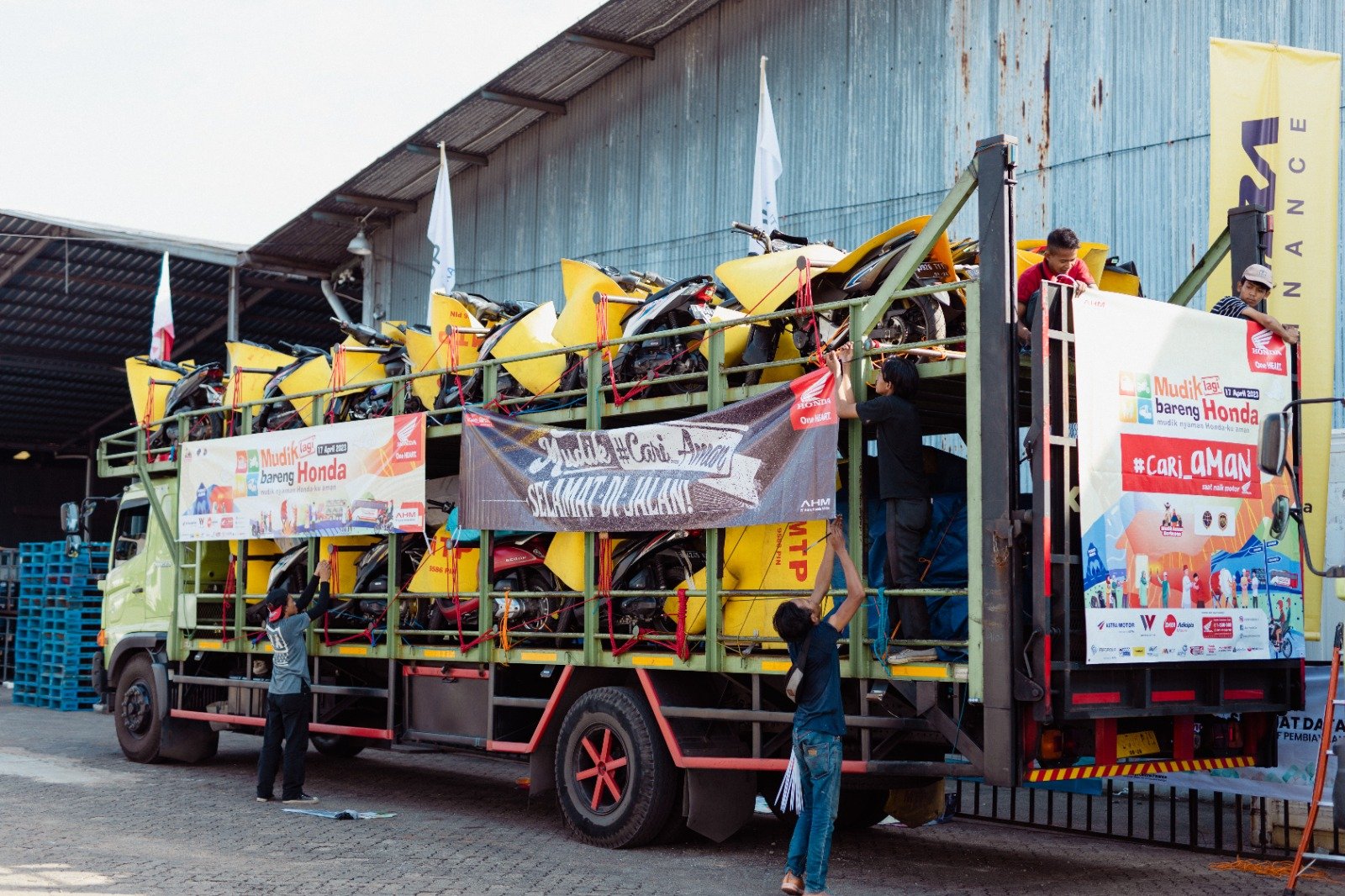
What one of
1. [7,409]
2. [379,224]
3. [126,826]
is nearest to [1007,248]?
[126,826]

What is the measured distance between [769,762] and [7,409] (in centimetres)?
2971

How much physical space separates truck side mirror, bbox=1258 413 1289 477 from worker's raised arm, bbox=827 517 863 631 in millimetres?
2065

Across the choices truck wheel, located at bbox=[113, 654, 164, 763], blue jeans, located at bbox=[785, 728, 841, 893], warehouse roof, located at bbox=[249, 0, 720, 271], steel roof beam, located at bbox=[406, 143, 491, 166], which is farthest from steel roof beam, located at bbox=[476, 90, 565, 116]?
blue jeans, located at bbox=[785, 728, 841, 893]

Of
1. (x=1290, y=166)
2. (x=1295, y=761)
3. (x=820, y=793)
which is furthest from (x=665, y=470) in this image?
(x=1290, y=166)

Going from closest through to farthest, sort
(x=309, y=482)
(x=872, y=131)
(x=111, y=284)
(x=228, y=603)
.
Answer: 1. (x=309, y=482)
2. (x=228, y=603)
3. (x=872, y=131)
4. (x=111, y=284)

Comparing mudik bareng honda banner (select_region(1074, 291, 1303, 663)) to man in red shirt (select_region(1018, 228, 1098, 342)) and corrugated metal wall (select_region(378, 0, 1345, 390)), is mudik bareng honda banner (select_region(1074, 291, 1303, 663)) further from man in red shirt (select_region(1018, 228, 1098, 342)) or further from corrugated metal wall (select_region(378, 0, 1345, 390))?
corrugated metal wall (select_region(378, 0, 1345, 390))

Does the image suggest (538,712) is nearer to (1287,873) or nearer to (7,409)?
(1287,873)

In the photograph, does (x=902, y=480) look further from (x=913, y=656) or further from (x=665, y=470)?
(x=665, y=470)

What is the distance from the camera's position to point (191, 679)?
1242cm

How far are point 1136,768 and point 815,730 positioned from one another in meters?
1.78

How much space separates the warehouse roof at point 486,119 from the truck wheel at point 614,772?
9.84 m

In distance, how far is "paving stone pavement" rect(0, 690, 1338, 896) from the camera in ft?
25.0

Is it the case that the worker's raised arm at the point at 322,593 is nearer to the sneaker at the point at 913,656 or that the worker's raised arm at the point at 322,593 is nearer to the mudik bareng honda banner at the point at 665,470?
the mudik bareng honda banner at the point at 665,470

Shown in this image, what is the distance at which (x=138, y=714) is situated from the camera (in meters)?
13.1
